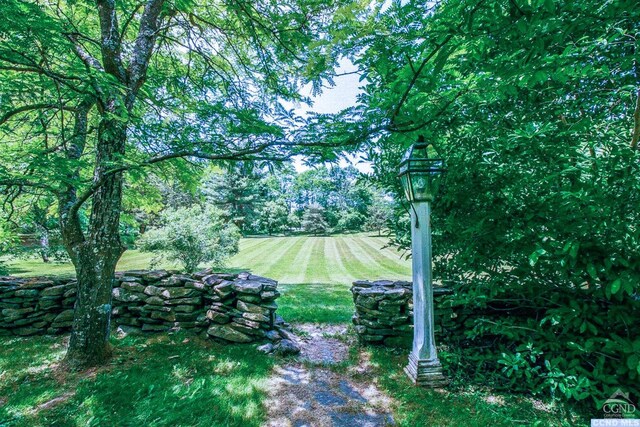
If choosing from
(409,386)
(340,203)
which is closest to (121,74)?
(409,386)

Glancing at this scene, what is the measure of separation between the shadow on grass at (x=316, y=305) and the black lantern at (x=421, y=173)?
3.40 m

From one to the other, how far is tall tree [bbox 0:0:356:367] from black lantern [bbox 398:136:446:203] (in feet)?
4.09

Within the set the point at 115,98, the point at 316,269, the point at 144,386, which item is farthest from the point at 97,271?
the point at 316,269

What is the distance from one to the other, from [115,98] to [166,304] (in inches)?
117

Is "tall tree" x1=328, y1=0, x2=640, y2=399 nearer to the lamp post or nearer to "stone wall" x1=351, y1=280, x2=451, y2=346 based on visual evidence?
the lamp post

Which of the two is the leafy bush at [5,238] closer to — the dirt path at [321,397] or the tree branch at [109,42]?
the tree branch at [109,42]

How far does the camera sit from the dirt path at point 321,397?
239 centimetres

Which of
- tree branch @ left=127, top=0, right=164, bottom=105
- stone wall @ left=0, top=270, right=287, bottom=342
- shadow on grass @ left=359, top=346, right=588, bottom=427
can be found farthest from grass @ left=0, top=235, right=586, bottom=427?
tree branch @ left=127, top=0, right=164, bottom=105

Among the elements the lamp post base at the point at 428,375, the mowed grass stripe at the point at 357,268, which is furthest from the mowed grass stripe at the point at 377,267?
the lamp post base at the point at 428,375

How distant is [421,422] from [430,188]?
214cm

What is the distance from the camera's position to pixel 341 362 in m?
3.51

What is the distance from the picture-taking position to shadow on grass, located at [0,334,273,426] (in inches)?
91.6

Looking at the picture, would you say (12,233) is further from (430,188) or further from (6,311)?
(430,188)

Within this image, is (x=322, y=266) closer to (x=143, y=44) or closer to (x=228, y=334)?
(x=228, y=334)
